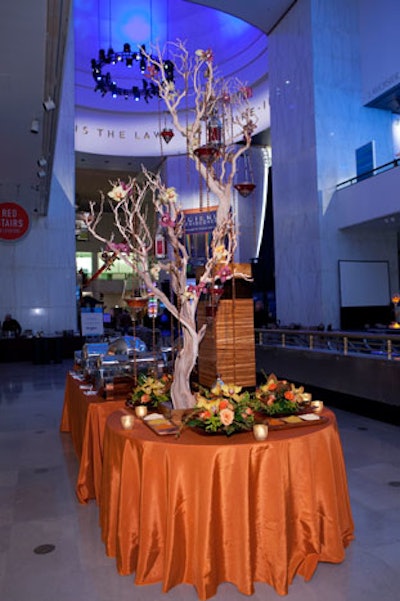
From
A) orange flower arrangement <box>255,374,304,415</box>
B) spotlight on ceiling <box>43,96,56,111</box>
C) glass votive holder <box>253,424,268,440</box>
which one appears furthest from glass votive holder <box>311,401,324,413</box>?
spotlight on ceiling <box>43,96,56,111</box>

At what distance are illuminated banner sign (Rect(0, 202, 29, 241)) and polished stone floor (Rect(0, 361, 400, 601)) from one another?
1015cm

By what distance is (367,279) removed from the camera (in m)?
12.6

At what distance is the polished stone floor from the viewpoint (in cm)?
245

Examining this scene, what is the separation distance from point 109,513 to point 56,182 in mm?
13754

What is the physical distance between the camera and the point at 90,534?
3184 millimetres

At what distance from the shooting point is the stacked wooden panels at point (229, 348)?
→ 13.6 ft

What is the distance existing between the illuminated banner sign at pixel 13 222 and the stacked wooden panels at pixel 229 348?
11870 millimetres

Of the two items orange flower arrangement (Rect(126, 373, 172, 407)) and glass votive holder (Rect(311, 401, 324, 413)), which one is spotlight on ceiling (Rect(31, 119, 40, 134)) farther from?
glass votive holder (Rect(311, 401, 324, 413))

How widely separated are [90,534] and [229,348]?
70.2 inches

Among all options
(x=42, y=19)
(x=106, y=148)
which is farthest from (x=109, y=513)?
(x=106, y=148)

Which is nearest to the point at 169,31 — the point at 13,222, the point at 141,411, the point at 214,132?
the point at 13,222

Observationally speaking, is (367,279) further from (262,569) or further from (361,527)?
(262,569)

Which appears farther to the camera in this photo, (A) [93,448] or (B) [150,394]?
(A) [93,448]

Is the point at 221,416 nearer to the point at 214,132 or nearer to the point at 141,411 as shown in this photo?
the point at 141,411
